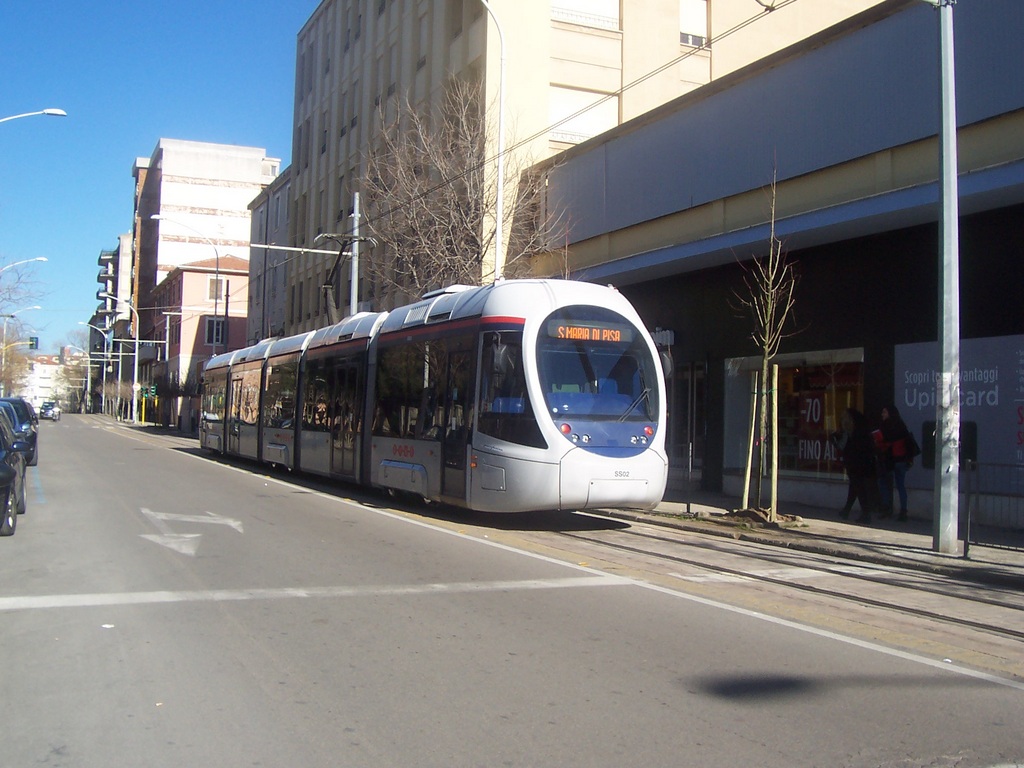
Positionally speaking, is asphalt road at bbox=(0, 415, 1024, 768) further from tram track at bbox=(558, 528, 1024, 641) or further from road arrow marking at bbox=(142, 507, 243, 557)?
tram track at bbox=(558, 528, 1024, 641)

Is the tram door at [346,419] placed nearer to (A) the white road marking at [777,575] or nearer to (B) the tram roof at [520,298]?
(B) the tram roof at [520,298]

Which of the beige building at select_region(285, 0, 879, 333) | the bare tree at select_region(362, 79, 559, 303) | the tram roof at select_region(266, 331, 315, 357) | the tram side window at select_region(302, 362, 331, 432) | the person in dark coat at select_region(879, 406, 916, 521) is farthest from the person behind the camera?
the beige building at select_region(285, 0, 879, 333)

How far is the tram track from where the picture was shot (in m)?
8.36

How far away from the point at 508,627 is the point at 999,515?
8.98m

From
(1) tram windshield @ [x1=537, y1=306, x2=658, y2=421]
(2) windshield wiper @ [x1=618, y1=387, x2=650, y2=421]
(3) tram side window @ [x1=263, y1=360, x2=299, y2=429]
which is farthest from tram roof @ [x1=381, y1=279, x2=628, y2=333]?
(3) tram side window @ [x1=263, y1=360, x2=299, y2=429]

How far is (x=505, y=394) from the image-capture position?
42.4ft

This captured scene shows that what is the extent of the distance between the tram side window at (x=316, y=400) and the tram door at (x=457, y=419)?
604 cm

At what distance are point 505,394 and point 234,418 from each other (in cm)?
1682

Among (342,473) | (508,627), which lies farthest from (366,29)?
(508,627)

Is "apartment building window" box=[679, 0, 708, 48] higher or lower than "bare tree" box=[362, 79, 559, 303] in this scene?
higher

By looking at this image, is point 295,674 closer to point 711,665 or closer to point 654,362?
point 711,665

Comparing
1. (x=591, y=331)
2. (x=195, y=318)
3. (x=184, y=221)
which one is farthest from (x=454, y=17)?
(x=184, y=221)

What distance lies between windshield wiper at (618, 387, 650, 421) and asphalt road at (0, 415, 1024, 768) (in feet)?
10.1

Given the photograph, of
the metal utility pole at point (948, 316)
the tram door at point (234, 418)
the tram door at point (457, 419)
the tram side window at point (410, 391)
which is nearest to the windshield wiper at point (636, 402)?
the tram door at point (457, 419)
